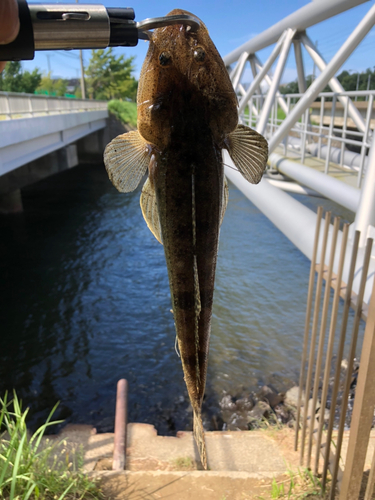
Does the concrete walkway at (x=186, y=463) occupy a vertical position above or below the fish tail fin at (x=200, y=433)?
below

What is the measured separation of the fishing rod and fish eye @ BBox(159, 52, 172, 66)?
0.10 metres

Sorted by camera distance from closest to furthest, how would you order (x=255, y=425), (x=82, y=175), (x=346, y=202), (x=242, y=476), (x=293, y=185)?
(x=242, y=476) < (x=346, y=202) < (x=255, y=425) < (x=293, y=185) < (x=82, y=175)

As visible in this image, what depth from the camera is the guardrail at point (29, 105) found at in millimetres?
11996

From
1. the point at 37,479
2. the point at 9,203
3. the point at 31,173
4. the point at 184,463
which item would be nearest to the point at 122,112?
the point at 31,173

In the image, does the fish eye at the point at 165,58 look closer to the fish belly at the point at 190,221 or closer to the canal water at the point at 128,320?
the fish belly at the point at 190,221

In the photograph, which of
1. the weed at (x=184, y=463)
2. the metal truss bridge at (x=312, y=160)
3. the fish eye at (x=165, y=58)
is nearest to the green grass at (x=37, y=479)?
the weed at (x=184, y=463)

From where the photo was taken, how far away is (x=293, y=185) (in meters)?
9.20

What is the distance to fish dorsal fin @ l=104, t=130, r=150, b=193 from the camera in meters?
1.03

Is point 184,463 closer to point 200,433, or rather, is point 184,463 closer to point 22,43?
point 200,433

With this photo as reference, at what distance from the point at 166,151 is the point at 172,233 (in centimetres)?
20

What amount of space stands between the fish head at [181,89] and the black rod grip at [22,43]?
0.89ft

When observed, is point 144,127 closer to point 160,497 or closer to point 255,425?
point 160,497

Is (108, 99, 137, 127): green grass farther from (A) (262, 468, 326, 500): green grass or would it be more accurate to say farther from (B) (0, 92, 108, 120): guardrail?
(A) (262, 468, 326, 500): green grass

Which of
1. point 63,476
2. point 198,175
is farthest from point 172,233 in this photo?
point 63,476
